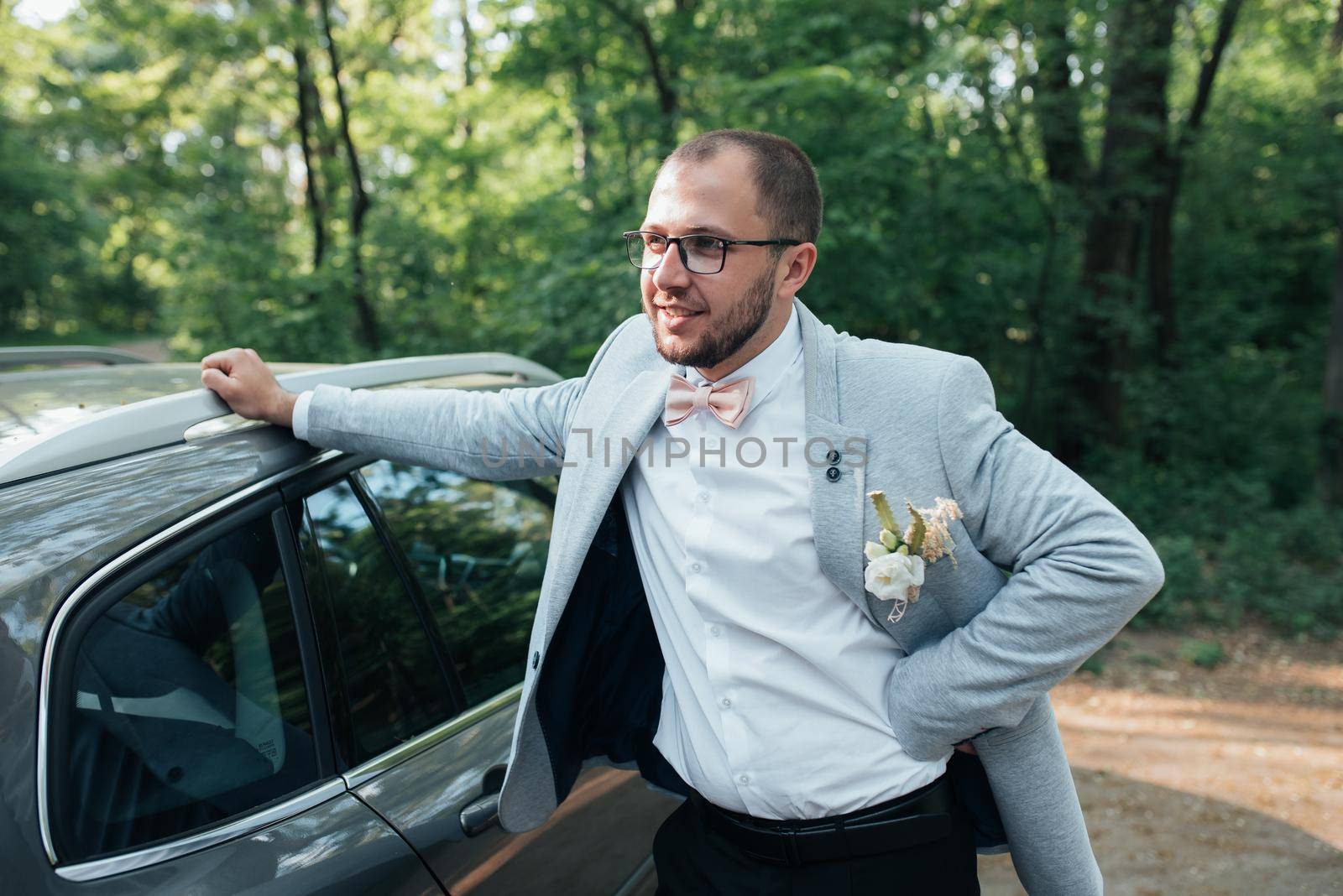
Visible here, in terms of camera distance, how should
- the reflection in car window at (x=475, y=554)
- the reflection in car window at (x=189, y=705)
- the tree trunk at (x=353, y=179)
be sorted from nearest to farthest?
the reflection in car window at (x=189, y=705) < the reflection in car window at (x=475, y=554) < the tree trunk at (x=353, y=179)

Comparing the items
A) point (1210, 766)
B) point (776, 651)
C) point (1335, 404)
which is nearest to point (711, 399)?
point (776, 651)

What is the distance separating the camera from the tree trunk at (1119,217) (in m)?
8.40

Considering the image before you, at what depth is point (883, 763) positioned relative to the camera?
5.93ft

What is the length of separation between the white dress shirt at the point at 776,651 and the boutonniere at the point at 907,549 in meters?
0.14

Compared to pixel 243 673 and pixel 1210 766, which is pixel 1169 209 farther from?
pixel 243 673

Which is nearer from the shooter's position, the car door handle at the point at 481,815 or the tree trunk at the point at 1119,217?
the car door handle at the point at 481,815

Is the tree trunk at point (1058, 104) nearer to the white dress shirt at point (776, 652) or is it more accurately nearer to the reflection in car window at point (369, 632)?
the white dress shirt at point (776, 652)

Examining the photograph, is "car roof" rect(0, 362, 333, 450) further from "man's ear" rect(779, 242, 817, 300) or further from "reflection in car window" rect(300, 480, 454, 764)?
"man's ear" rect(779, 242, 817, 300)

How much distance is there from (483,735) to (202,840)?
2.34ft

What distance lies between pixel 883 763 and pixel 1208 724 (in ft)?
13.9

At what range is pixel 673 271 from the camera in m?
1.82

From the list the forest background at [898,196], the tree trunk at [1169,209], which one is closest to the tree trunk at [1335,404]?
the forest background at [898,196]

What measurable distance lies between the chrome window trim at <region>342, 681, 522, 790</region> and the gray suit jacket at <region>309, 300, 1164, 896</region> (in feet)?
0.67

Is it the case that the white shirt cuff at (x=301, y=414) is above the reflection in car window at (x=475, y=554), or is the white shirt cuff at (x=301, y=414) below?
above
